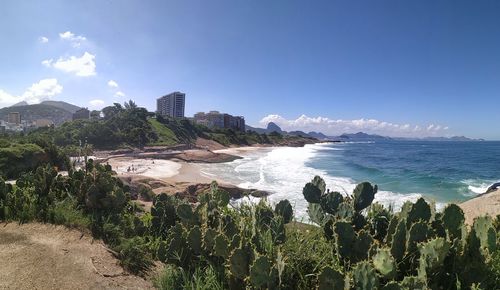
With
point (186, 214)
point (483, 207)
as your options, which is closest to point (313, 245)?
point (186, 214)

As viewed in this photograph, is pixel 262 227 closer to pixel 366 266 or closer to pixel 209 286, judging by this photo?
pixel 209 286

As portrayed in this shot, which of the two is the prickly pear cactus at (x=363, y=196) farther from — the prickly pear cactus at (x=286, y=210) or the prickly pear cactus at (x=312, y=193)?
the prickly pear cactus at (x=286, y=210)

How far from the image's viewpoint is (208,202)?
5242 mm

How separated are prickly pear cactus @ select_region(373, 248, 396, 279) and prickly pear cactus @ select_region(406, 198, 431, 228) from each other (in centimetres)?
95

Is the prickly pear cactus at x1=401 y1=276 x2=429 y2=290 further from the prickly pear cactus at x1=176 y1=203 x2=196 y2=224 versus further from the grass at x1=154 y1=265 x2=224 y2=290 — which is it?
the prickly pear cactus at x1=176 y1=203 x2=196 y2=224

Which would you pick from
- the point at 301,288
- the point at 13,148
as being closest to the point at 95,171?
the point at 301,288

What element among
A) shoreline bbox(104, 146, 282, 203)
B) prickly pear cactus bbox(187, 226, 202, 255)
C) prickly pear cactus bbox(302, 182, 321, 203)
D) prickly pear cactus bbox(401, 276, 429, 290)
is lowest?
shoreline bbox(104, 146, 282, 203)

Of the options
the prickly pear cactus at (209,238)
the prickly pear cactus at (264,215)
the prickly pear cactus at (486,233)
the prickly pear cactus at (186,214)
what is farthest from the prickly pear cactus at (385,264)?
the prickly pear cactus at (186,214)

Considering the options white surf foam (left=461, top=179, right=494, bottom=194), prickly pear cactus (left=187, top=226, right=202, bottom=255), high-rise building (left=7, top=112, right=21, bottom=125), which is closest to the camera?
prickly pear cactus (left=187, top=226, right=202, bottom=255)

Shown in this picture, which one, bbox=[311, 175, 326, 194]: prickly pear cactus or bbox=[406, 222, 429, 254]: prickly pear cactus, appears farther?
bbox=[311, 175, 326, 194]: prickly pear cactus

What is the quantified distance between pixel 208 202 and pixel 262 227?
131cm

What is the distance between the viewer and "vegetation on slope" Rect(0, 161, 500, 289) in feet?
9.91

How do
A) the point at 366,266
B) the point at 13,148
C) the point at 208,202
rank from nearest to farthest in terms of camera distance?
the point at 366,266 < the point at 208,202 < the point at 13,148

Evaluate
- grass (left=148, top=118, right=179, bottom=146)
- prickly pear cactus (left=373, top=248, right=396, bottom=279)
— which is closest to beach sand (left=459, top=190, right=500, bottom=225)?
prickly pear cactus (left=373, top=248, right=396, bottom=279)
